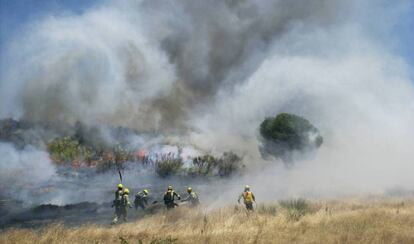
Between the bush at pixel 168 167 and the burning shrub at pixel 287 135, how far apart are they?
12.5 meters

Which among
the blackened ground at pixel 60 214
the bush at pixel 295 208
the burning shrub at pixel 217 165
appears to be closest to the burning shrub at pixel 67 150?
the burning shrub at pixel 217 165

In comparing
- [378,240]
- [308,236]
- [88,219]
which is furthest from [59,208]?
[378,240]

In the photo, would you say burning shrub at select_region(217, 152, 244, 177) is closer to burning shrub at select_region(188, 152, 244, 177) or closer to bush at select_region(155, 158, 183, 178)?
burning shrub at select_region(188, 152, 244, 177)

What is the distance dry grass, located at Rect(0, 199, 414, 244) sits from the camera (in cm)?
1542

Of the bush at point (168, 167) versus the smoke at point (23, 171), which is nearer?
the smoke at point (23, 171)

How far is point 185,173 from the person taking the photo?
5884 centimetres

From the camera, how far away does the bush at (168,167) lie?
5587cm

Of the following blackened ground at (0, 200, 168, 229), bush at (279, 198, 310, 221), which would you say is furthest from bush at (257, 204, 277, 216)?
blackened ground at (0, 200, 168, 229)

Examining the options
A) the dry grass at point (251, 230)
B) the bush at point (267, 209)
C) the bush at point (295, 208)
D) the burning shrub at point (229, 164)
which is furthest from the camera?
the burning shrub at point (229, 164)

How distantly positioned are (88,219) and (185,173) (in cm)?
3212

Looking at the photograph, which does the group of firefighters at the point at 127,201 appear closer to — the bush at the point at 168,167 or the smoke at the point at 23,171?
the smoke at the point at 23,171

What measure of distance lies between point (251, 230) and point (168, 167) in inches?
1632

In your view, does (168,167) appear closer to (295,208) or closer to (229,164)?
(229,164)

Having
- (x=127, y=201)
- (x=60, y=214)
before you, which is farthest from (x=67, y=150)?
(x=127, y=201)
